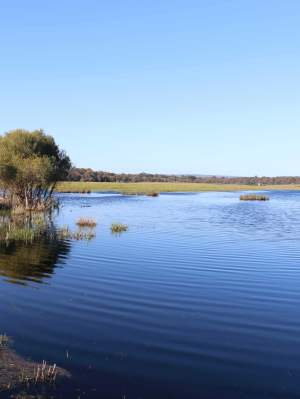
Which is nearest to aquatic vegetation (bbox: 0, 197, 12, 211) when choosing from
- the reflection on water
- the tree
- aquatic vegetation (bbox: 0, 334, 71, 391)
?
the tree

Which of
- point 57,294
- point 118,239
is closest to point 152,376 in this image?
point 57,294

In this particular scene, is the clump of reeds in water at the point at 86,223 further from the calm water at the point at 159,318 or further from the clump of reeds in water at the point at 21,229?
the calm water at the point at 159,318

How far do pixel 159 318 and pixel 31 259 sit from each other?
520 inches

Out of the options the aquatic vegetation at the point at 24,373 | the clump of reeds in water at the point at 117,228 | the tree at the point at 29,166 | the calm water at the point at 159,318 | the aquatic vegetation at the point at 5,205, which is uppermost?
the tree at the point at 29,166

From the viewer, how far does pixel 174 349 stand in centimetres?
1238

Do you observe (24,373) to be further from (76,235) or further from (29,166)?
(29,166)

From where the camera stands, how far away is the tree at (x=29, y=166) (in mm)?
54125

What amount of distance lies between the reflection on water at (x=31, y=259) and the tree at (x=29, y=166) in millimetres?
21194

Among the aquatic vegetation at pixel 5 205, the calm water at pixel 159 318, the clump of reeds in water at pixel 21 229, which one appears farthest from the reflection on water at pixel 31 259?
the aquatic vegetation at pixel 5 205

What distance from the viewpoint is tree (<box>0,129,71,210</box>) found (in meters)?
54.1

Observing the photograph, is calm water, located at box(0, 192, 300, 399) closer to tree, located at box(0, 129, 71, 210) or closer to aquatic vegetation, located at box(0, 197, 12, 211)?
tree, located at box(0, 129, 71, 210)

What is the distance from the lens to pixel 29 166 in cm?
5438

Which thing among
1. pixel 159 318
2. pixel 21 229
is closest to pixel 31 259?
pixel 21 229

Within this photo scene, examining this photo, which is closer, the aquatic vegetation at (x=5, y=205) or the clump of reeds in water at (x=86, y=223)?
the clump of reeds in water at (x=86, y=223)
